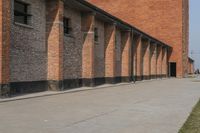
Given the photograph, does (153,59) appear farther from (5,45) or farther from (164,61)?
(5,45)

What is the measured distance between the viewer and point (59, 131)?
8422 mm

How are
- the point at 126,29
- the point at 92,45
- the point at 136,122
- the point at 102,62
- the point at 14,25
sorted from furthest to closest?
1. the point at 126,29
2. the point at 102,62
3. the point at 92,45
4. the point at 14,25
5. the point at 136,122

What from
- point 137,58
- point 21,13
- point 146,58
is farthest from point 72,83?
point 146,58

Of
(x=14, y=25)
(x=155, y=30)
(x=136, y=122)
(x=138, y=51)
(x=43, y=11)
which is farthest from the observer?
(x=155, y=30)

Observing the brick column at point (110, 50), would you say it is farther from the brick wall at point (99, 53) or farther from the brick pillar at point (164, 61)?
the brick pillar at point (164, 61)

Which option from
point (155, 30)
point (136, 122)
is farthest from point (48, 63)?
point (155, 30)

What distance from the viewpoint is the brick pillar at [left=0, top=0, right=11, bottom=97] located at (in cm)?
1611

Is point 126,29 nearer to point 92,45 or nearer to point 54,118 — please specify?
point 92,45

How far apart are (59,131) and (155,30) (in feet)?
189

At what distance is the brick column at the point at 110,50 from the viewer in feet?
111

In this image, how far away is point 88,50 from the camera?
28.0 metres

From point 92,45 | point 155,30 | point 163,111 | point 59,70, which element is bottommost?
point 163,111

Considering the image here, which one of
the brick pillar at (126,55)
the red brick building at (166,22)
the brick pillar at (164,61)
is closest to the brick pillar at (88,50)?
the brick pillar at (126,55)

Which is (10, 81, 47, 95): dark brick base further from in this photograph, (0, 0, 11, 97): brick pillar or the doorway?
the doorway
